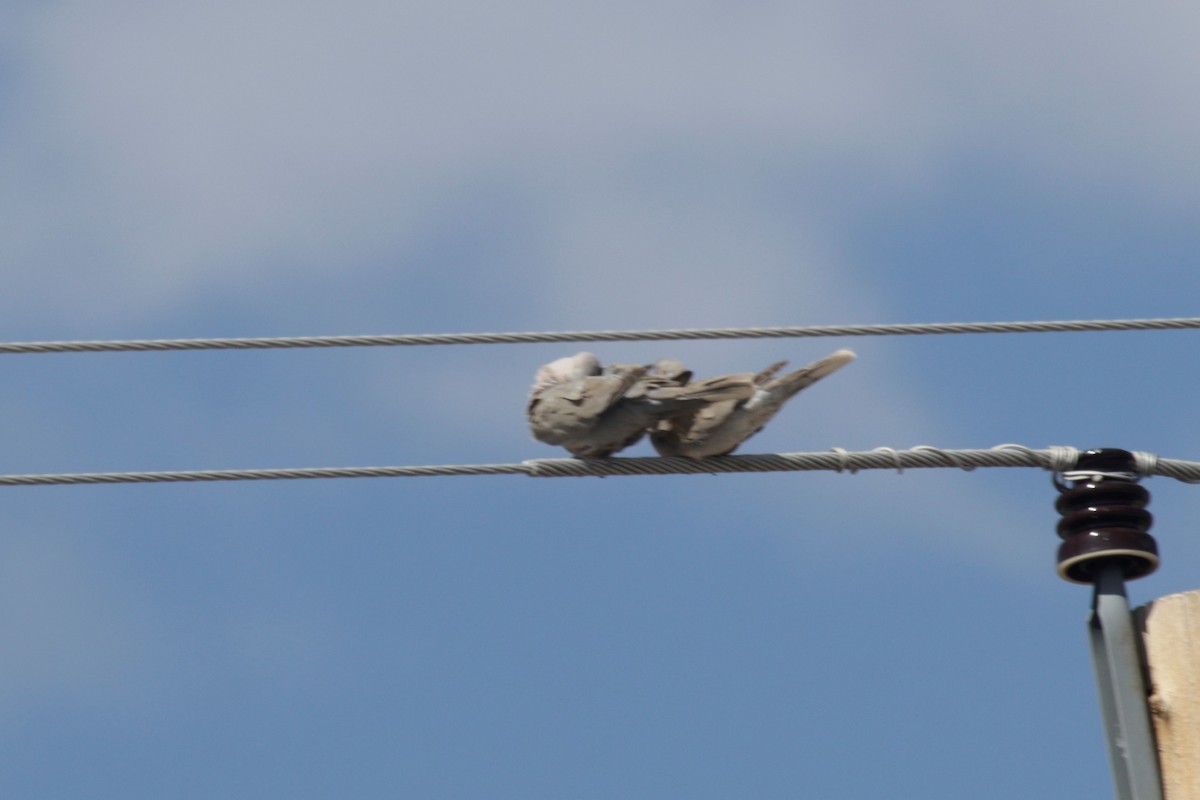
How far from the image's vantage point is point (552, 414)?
7289mm

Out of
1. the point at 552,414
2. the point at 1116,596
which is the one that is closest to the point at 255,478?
the point at 552,414

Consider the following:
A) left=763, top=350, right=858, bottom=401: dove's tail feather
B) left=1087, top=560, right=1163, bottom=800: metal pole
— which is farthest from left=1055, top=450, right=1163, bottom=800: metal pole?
left=763, top=350, right=858, bottom=401: dove's tail feather

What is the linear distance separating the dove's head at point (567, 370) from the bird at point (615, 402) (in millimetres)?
10

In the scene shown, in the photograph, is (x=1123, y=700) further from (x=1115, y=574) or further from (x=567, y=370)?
(x=567, y=370)

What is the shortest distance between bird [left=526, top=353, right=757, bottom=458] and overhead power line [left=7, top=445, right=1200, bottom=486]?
0.22m

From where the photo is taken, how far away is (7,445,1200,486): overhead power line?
6105 millimetres

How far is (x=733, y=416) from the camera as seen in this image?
23.0 feet

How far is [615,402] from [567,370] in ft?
1.33

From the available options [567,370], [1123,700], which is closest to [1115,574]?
Answer: [1123,700]

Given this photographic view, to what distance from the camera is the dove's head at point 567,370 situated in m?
7.49

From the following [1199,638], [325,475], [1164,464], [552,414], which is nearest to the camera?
[1199,638]

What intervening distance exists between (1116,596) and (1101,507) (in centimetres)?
36

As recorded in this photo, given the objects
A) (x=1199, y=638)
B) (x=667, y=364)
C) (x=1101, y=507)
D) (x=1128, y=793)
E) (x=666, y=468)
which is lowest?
(x=1128, y=793)

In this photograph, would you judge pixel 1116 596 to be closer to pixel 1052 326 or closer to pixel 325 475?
pixel 1052 326
